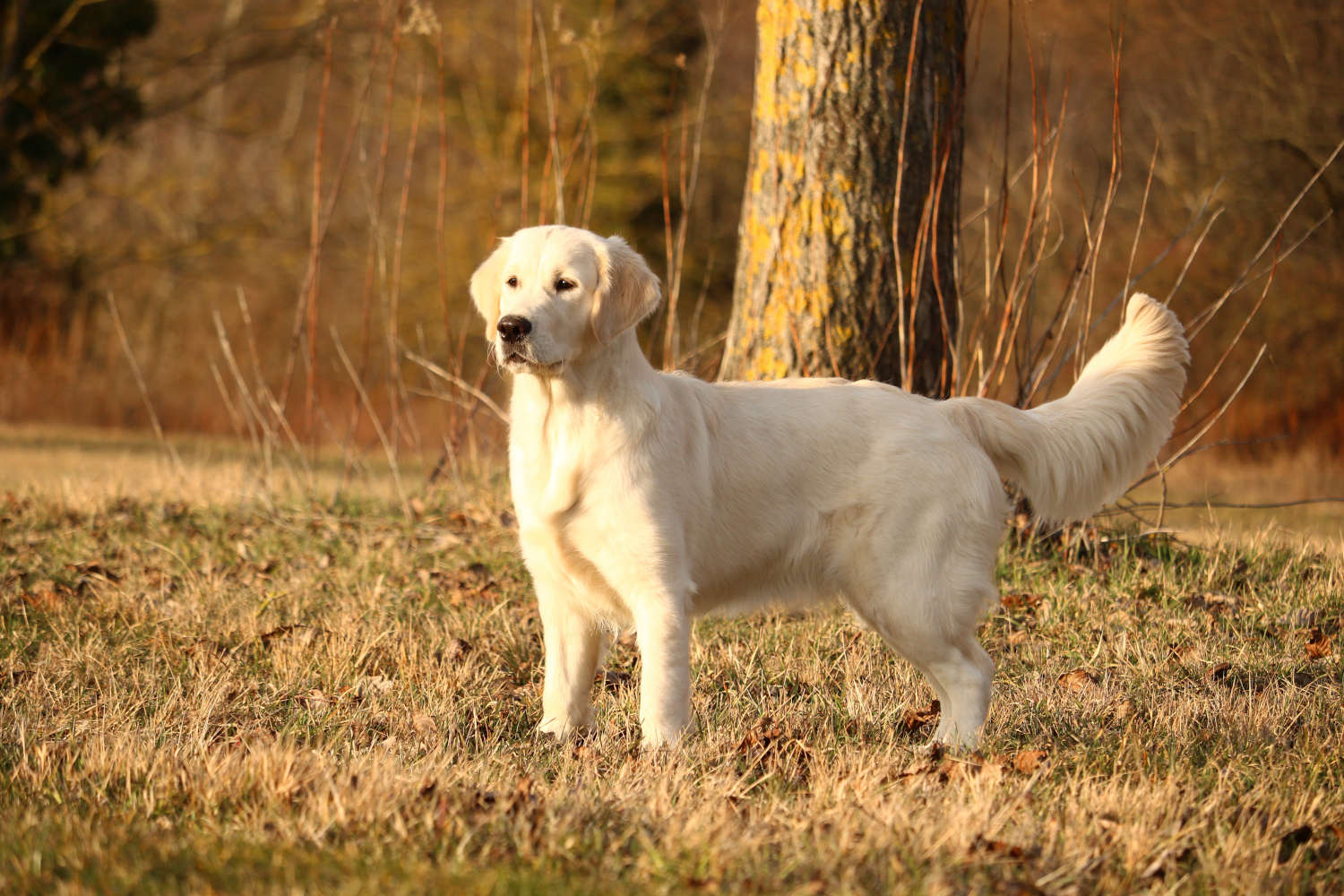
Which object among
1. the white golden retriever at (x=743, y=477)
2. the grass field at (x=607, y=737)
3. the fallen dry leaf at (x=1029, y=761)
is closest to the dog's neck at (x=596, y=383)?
the white golden retriever at (x=743, y=477)

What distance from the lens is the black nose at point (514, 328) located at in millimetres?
3141

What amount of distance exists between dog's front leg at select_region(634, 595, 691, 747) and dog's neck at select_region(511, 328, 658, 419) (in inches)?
20.7

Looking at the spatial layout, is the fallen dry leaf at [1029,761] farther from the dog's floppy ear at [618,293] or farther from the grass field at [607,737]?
the dog's floppy ear at [618,293]

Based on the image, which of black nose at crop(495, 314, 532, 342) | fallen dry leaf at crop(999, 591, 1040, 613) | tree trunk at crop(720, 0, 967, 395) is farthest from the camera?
tree trunk at crop(720, 0, 967, 395)

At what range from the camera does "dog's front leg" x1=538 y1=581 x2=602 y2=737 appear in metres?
3.50

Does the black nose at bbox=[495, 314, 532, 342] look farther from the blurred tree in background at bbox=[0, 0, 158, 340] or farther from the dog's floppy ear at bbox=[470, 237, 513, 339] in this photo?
the blurred tree in background at bbox=[0, 0, 158, 340]

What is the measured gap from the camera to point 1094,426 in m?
3.56

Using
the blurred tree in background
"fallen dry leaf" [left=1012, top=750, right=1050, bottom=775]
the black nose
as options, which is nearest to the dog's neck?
the black nose

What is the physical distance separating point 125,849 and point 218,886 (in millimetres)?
282

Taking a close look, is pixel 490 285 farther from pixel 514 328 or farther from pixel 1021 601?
pixel 1021 601

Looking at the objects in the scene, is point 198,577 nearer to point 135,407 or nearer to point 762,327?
point 762,327

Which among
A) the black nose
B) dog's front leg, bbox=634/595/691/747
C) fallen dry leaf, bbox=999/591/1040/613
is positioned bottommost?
fallen dry leaf, bbox=999/591/1040/613

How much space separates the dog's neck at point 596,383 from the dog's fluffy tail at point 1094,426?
946 mm

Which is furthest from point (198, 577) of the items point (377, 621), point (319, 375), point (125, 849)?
point (319, 375)
